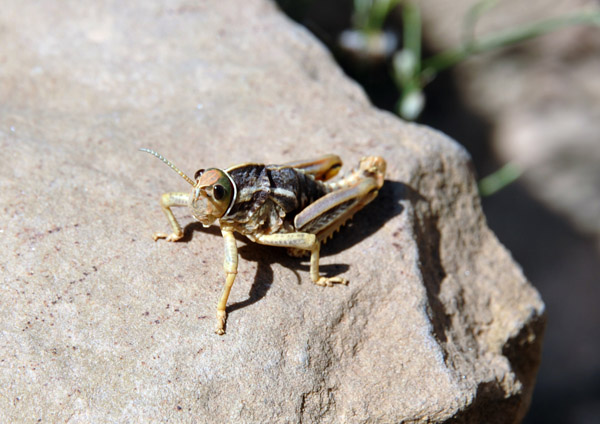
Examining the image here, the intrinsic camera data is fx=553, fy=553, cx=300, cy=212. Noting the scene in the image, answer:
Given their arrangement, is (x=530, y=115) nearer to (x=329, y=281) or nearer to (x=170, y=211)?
(x=329, y=281)

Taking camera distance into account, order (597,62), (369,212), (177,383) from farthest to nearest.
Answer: (597,62) → (369,212) → (177,383)

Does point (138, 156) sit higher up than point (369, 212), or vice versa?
Result: point (369, 212)

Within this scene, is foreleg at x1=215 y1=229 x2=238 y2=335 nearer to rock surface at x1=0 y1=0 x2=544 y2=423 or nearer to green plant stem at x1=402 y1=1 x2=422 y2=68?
rock surface at x1=0 y1=0 x2=544 y2=423

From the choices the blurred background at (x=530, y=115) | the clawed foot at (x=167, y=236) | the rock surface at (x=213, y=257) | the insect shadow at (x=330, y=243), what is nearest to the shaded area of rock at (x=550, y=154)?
the blurred background at (x=530, y=115)

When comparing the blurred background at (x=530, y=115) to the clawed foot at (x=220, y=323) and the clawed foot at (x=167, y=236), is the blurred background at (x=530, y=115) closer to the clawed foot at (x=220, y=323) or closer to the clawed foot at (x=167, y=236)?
the clawed foot at (x=167, y=236)

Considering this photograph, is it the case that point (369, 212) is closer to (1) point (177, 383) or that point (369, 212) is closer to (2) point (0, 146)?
(1) point (177, 383)

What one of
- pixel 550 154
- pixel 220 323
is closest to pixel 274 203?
pixel 220 323

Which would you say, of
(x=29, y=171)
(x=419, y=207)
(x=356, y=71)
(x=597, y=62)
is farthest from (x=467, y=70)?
(x=29, y=171)
